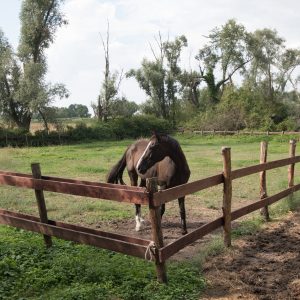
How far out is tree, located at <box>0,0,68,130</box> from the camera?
3722 centimetres

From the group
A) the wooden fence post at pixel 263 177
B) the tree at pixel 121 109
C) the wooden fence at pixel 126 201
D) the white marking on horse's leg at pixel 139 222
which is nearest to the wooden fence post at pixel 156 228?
Answer: the wooden fence at pixel 126 201

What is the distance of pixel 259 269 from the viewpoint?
4.97 meters

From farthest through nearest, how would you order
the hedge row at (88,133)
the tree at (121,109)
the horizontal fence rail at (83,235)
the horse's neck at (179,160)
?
the tree at (121,109)
the hedge row at (88,133)
the horse's neck at (179,160)
the horizontal fence rail at (83,235)

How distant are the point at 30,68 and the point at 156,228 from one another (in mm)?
36252

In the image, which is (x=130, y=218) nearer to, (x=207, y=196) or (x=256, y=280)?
(x=207, y=196)

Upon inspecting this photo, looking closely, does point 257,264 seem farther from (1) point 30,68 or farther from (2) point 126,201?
(1) point 30,68

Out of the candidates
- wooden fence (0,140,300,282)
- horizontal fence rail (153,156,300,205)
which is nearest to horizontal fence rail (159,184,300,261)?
wooden fence (0,140,300,282)

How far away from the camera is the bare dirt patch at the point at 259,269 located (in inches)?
169

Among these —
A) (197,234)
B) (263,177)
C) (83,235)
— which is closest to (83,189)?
(83,235)

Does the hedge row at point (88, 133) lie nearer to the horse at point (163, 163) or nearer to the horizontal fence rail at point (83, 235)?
the horse at point (163, 163)

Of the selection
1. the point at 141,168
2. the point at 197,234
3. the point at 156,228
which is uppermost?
the point at 141,168

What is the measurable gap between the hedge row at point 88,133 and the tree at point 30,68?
220cm

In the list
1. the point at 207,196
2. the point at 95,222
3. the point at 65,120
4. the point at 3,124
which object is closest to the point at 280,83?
the point at 65,120

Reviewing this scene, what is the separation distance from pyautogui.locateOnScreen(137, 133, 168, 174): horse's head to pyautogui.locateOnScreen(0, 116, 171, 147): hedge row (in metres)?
27.0
